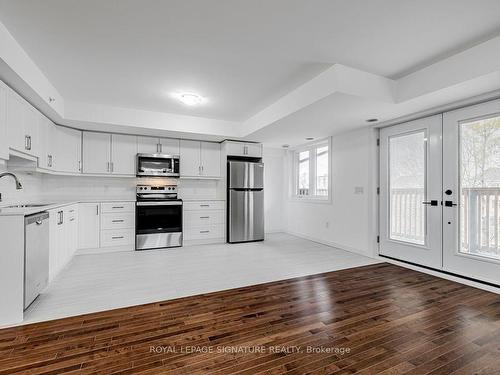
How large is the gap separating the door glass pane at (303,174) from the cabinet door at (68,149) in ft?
15.4

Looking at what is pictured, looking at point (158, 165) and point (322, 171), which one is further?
point (322, 171)

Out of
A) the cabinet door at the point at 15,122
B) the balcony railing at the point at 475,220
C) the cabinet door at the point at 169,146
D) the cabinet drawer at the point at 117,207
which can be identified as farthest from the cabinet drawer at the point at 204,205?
the balcony railing at the point at 475,220

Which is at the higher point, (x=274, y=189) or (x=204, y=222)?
(x=274, y=189)

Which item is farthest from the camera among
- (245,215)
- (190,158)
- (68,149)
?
(245,215)

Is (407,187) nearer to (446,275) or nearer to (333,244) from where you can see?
(446,275)

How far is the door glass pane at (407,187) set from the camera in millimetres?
3668

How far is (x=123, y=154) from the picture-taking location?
16.0 ft

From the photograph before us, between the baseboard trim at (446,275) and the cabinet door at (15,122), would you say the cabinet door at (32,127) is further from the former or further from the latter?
the baseboard trim at (446,275)

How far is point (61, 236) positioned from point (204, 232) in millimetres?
2459

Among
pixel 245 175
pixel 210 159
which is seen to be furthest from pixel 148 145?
pixel 245 175

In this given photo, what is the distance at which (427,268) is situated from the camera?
354cm

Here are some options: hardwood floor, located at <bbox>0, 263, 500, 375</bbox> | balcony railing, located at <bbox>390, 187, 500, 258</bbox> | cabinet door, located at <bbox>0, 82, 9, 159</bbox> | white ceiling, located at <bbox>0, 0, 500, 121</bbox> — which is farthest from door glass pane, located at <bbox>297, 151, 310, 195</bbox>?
cabinet door, located at <bbox>0, 82, 9, 159</bbox>

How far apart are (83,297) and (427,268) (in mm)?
4271

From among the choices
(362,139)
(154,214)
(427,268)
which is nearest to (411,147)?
(362,139)
